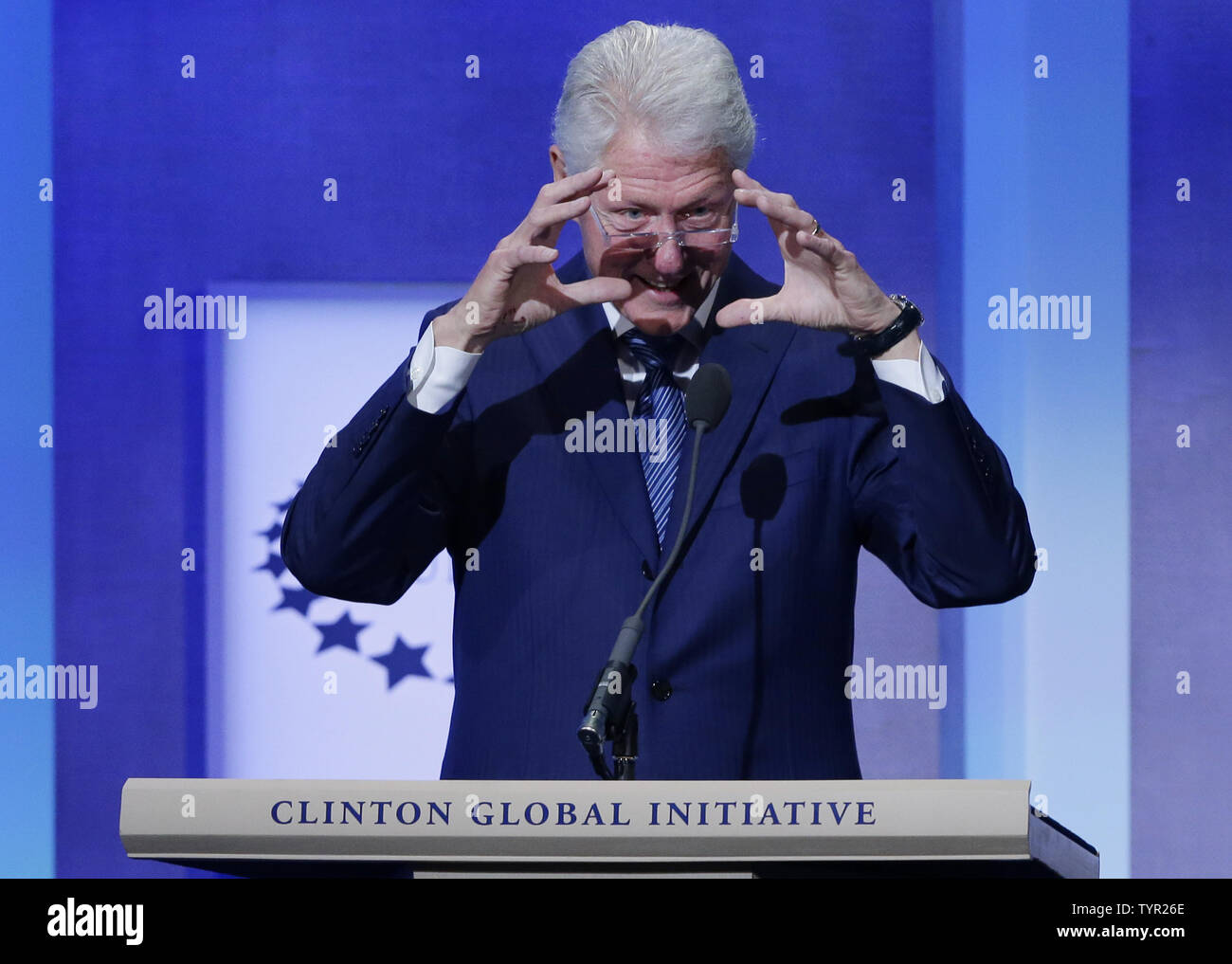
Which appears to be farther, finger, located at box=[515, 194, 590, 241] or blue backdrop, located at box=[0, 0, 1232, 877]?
blue backdrop, located at box=[0, 0, 1232, 877]

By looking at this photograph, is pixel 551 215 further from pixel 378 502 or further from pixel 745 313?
pixel 378 502

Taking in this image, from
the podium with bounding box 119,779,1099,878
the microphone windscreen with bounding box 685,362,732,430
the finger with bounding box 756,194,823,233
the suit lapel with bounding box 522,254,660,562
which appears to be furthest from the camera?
the suit lapel with bounding box 522,254,660,562

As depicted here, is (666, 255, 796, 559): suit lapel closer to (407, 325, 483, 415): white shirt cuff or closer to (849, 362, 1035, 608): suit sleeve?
(849, 362, 1035, 608): suit sleeve

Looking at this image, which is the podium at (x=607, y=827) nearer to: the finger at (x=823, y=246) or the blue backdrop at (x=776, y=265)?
the finger at (x=823, y=246)

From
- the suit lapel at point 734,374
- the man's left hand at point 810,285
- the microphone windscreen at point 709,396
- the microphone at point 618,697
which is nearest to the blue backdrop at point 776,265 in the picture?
the suit lapel at point 734,374

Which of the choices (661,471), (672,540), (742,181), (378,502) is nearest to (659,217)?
(742,181)

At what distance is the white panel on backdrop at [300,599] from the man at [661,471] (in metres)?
1.08

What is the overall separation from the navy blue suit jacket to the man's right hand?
0.09 metres

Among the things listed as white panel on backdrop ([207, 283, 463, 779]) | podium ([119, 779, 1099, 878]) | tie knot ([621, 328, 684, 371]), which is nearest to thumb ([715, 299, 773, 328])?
tie knot ([621, 328, 684, 371])

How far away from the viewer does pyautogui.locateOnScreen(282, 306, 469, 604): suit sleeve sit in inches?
84.7

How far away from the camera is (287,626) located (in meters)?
3.42

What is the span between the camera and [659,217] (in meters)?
2.35
